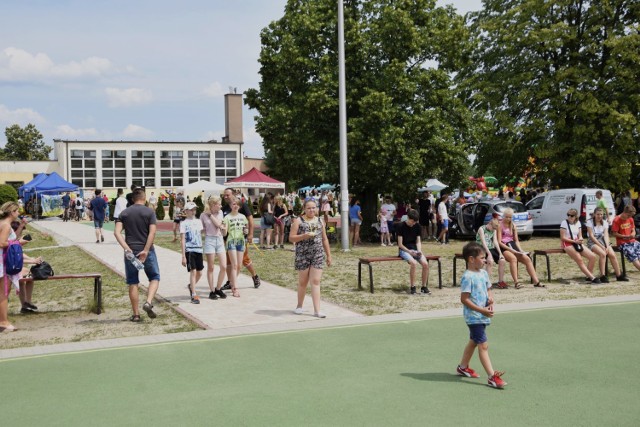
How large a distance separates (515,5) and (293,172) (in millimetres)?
14754

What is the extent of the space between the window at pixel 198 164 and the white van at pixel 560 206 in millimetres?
52487

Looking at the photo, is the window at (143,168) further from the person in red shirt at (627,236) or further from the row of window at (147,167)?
the person in red shirt at (627,236)

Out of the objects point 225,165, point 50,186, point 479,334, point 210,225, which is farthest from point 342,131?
point 225,165

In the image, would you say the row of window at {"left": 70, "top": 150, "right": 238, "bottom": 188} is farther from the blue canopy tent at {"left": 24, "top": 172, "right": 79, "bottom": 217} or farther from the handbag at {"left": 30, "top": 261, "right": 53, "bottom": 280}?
the handbag at {"left": 30, "top": 261, "right": 53, "bottom": 280}

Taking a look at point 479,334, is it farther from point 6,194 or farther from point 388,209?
point 6,194

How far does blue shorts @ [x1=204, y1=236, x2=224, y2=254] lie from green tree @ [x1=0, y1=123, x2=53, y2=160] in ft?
273

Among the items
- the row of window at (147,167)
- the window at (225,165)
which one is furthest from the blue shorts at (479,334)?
the window at (225,165)

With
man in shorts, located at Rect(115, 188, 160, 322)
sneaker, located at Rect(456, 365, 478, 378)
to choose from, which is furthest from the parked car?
sneaker, located at Rect(456, 365, 478, 378)

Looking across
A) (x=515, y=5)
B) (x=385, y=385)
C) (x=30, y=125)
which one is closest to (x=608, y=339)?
(x=385, y=385)

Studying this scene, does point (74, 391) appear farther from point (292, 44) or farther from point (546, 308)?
point (292, 44)

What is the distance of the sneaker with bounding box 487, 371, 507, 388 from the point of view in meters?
6.39

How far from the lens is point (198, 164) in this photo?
76250mm

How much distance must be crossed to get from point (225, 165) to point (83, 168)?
584 inches

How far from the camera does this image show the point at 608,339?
860 cm
